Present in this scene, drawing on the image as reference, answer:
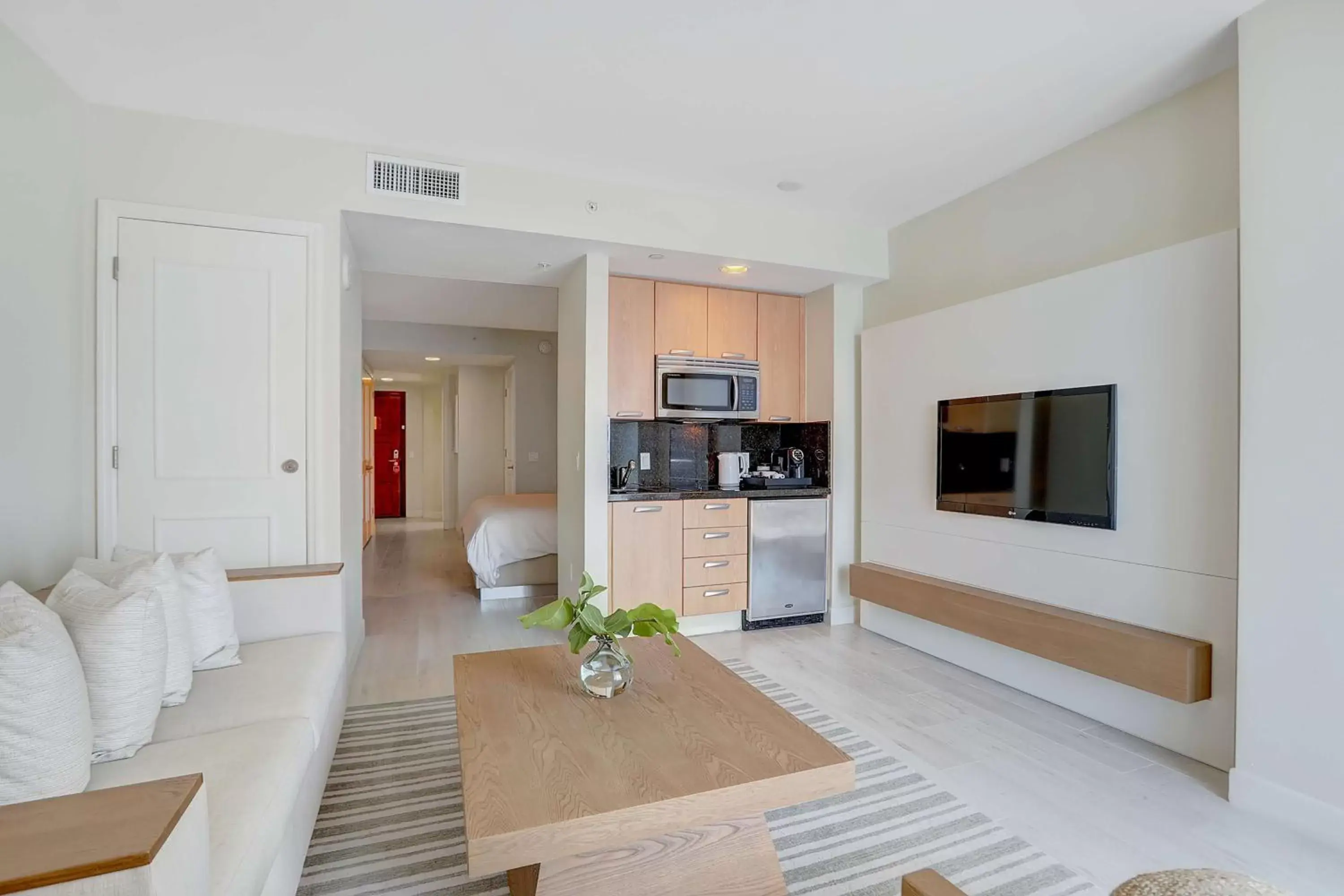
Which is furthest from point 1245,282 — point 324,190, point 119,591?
point 324,190

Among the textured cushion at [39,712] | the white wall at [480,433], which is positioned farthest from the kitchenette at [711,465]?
the white wall at [480,433]

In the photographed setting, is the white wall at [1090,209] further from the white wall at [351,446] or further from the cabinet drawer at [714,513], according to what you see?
the white wall at [351,446]

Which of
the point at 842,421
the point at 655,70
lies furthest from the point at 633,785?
the point at 842,421

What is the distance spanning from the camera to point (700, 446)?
479cm

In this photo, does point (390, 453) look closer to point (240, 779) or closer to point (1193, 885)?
point (240, 779)

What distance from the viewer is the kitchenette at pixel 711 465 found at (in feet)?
13.3

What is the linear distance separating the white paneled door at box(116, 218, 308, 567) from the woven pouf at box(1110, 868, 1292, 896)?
3223 millimetres

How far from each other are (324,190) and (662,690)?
2727 mm

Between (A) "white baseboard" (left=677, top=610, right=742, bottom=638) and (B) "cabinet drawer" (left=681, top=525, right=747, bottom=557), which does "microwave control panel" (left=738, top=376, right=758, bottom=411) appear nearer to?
(B) "cabinet drawer" (left=681, top=525, right=747, bottom=557)

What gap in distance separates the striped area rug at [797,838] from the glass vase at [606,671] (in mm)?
553

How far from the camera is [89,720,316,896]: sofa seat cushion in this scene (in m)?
1.18

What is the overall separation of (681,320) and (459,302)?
2.41 metres

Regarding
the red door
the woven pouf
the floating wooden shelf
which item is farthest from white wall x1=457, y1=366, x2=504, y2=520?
the woven pouf

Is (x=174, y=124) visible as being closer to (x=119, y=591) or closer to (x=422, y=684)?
(x=119, y=591)
